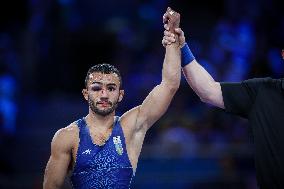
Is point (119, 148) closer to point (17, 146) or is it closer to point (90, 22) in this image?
point (17, 146)

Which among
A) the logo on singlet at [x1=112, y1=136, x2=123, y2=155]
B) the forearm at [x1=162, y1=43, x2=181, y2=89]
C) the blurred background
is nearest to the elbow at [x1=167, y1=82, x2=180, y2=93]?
the forearm at [x1=162, y1=43, x2=181, y2=89]

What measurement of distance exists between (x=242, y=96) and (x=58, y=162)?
145 cm

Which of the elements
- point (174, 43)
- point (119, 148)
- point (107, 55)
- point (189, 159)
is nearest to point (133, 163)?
point (119, 148)

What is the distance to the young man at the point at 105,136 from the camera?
15.0 ft

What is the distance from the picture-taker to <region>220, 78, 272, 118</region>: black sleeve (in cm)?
460

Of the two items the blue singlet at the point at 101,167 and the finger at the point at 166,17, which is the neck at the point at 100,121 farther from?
the finger at the point at 166,17

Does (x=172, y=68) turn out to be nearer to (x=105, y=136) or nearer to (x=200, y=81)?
(x=200, y=81)

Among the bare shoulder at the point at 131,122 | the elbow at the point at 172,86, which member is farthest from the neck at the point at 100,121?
the elbow at the point at 172,86

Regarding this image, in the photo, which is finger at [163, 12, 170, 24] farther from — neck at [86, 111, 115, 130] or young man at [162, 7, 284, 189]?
neck at [86, 111, 115, 130]

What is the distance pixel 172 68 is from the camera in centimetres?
474

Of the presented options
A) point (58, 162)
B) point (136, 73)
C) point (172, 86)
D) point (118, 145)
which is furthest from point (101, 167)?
point (136, 73)

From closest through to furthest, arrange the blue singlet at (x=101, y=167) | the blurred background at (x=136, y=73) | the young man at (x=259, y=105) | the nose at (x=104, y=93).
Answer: the young man at (x=259, y=105), the blue singlet at (x=101, y=167), the nose at (x=104, y=93), the blurred background at (x=136, y=73)

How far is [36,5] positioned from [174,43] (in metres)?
5.63

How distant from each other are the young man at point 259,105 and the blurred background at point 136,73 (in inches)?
142
